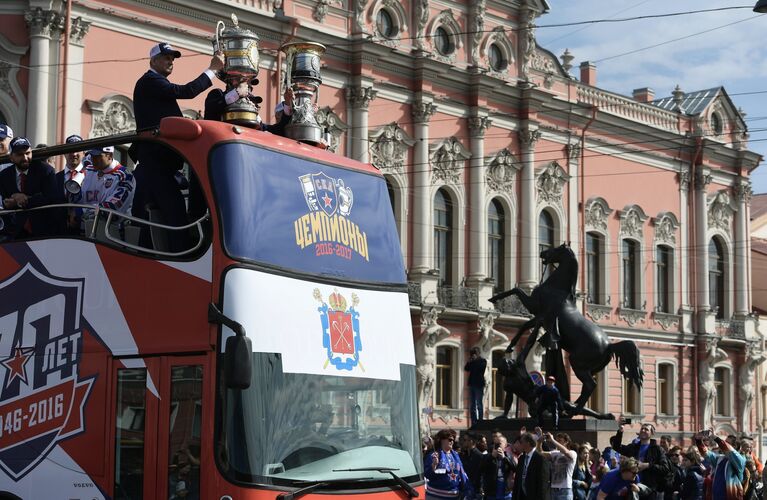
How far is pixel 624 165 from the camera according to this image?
136 feet

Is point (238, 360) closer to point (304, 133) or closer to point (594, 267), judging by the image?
point (304, 133)

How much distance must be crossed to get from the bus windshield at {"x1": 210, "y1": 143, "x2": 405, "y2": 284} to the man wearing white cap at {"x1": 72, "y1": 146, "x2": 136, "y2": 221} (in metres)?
1.28

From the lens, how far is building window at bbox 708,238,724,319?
148 feet

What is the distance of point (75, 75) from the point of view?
27.3 metres

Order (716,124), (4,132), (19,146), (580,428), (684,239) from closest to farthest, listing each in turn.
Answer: (19,146), (4,132), (580,428), (684,239), (716,124)

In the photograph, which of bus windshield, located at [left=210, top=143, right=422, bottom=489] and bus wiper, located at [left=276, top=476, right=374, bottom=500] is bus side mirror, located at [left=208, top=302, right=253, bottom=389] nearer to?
bus windshield, located at [left=210, top=143, right=422, bottom=489]

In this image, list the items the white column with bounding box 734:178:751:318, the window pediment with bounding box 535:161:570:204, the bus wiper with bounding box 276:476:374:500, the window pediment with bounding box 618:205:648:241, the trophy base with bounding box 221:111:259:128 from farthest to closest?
the white column with bounding box 734:178:751:318 < the window pediment with bounding box 618:205:648:241 < the window pediment with bounding box 535:161:570:204 < the trophy base with bounding box 221:111:259:128 < the bus wiper with bounding box 276:476:374:500

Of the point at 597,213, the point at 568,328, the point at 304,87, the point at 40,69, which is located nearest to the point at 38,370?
the point at 304,87

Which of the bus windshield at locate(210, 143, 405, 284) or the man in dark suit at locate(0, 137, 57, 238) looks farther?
the man in dark suit at locate(0, 137, 57, 238)

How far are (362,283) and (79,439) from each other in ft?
7.47

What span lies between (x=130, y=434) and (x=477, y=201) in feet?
89.9

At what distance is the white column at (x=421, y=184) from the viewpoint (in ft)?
113

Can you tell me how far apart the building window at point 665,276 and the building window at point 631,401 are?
10.8ft

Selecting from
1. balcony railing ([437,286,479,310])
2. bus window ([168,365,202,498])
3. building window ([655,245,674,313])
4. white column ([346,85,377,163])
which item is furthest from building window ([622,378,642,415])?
bus window ([168,365,202,498])
